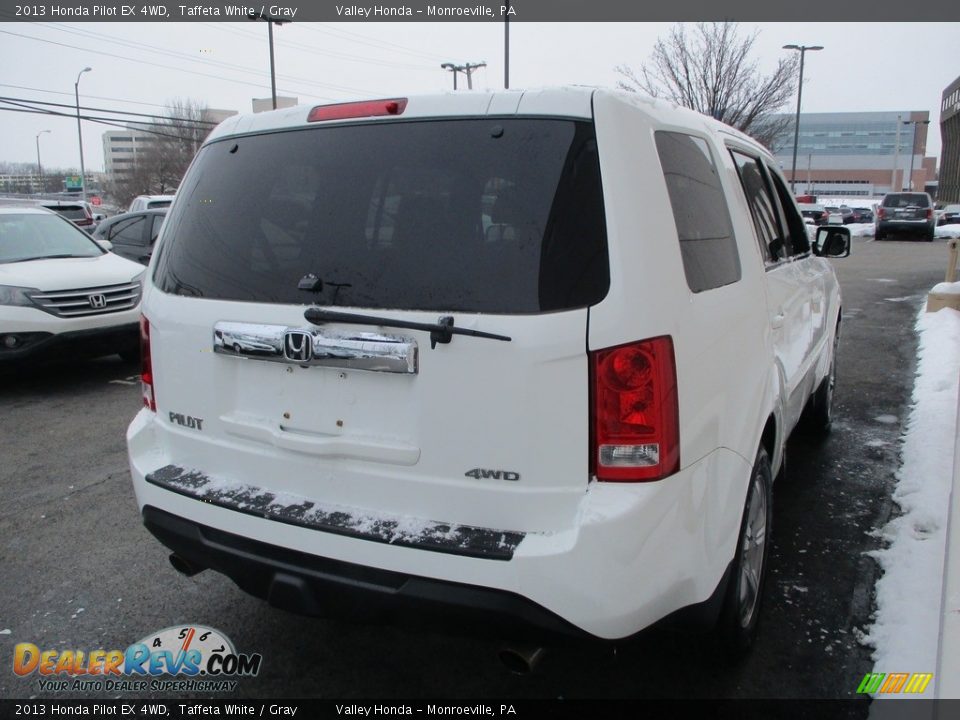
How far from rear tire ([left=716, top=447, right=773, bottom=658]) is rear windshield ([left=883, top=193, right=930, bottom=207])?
1146 inches

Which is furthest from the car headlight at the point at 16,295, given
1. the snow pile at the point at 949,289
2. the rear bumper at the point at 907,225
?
the rear bumper at the point at 907,225

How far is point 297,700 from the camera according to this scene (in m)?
2.65

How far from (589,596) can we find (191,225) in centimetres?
185

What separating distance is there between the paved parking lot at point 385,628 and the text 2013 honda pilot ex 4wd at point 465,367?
34 centimetres

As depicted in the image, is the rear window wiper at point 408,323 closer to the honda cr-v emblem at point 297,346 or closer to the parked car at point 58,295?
the honda cr-v emblem at point 297,346

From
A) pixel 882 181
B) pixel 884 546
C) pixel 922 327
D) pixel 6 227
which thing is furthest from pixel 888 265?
pixel 882 181

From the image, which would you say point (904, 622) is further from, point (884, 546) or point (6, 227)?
point (6, 227)

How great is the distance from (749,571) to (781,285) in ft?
4.30

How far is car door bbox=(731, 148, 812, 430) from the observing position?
3.22 metres

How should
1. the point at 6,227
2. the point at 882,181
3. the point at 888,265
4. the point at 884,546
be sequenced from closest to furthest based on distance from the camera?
the point at 884,546 < the point at 6,227 < the point at 888,265 < the point at 882,181

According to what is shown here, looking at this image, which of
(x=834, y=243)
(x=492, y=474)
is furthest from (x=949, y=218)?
(x=492, y=474)

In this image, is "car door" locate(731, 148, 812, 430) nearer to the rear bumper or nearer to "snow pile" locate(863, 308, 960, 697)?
"snow pile" locate(863, 308, 960, 697)

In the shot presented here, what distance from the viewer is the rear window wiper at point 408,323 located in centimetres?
203

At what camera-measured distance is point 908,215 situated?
27.3 m
